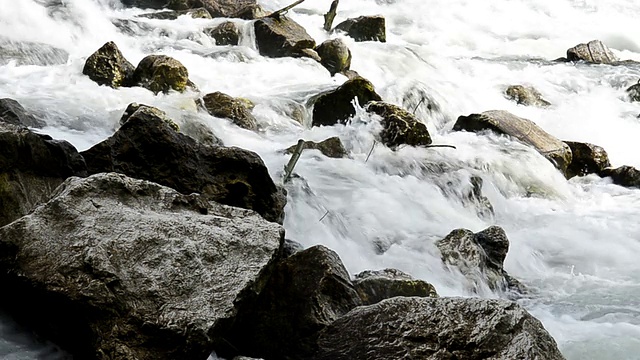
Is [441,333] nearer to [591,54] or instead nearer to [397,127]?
[397,127]

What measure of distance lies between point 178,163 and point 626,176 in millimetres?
6657

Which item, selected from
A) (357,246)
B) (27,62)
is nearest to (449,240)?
(357,246)

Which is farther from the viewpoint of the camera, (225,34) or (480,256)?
(225,34)

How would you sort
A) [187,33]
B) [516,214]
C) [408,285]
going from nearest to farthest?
[408,285], [516,214], [187,33]

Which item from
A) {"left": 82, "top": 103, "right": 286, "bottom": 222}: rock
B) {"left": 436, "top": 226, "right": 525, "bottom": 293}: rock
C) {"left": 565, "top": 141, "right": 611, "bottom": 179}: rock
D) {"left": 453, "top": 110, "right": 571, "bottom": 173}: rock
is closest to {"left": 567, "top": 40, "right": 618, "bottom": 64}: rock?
{"left": 565, "top": 141, "right": 611, "bottom": 179}: rock

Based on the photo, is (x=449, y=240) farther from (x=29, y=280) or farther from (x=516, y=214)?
(x=29, y=280)

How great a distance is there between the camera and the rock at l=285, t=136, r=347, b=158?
7113mm

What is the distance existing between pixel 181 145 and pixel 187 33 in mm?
7872

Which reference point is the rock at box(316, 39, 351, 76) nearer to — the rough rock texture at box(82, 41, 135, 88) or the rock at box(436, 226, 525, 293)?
the rough rock texture at box(82, 41, 135, 88)

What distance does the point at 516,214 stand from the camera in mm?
7363

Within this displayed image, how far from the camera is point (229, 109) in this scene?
7.84 meters

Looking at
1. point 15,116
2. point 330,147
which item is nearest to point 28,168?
point 15,116

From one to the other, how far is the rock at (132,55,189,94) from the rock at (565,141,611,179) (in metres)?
5.13

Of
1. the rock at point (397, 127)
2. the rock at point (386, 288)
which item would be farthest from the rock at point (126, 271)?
the rock at point (397, 127)
